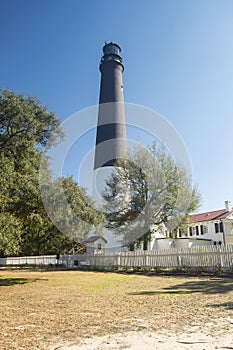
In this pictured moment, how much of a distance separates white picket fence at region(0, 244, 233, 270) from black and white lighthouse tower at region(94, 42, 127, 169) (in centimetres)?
1115

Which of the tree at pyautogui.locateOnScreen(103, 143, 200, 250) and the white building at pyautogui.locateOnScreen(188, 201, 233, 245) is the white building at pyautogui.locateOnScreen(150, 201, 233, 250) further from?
the tree at pyautogui.locateOnScreen(103, 143, 200, 250)

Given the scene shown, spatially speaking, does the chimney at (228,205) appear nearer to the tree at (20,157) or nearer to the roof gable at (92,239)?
the roof gable at (92,239)

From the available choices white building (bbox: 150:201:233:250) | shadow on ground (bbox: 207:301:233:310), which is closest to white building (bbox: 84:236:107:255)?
white building (bbox: 150:201:233:250)

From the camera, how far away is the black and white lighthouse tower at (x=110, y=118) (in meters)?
33.4

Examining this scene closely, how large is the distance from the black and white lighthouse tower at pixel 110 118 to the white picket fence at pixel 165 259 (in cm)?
1115

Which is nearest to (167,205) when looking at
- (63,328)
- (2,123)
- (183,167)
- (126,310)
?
(183,167)

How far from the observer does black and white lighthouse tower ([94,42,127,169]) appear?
33406mm

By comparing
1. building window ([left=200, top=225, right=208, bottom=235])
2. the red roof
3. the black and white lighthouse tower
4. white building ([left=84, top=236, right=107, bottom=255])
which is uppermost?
the black and white lighthouse tower

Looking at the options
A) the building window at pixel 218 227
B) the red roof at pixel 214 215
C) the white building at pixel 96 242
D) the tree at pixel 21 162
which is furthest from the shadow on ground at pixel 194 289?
the red roof at pixel 214 215

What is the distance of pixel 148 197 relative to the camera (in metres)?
24.8

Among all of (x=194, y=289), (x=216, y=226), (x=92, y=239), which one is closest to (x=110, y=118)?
(x=92, y=239)

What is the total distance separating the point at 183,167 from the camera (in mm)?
24938

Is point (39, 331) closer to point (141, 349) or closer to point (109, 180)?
point (141, 349)

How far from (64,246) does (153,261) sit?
74.0ft
